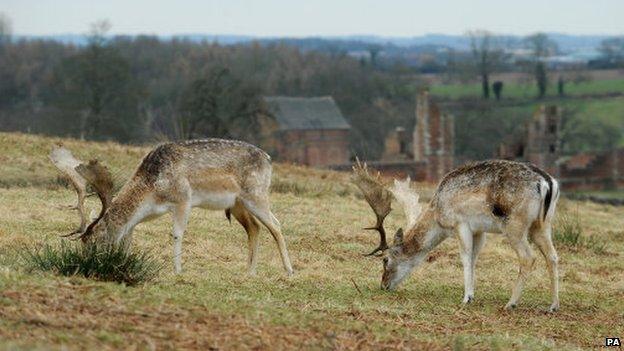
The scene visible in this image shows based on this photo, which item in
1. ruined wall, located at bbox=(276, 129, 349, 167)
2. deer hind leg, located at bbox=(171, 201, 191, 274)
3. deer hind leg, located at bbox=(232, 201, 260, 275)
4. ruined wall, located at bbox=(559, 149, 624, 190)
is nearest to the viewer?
deer hind leg, located at bbox=(171, 201, 191, 274)

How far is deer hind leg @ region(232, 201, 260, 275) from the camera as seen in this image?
1614cm

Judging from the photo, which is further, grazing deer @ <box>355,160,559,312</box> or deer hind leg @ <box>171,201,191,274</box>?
deer hind leg @ <box>171,201,191,274</box>

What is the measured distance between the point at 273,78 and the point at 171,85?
72.0ft

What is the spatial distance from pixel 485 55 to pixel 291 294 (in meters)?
131

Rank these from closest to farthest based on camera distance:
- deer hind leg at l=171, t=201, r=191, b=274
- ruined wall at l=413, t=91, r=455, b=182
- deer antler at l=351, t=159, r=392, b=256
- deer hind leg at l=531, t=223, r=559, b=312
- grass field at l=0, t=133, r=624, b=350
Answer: grass field at l=0, t=133, r=624, b=350 → deer hind leg at l=531, t=223, r=559, b=312 → deer hind leg at l=171, t=201, r=191, b=274 → deer antler at l=351, t=159, r=392, b=256 → ruined wall at l=413, t=91, r=455, b=182

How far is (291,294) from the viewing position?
14.2 m

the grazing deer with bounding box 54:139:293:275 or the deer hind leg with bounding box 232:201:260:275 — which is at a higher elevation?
the grazing deer with bounding box 54:139:293:275

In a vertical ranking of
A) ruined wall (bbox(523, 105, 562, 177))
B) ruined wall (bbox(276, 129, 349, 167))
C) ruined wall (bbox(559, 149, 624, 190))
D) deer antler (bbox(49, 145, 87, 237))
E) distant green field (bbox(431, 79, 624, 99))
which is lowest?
distant green field (bbox(431, 79, 624, 99))

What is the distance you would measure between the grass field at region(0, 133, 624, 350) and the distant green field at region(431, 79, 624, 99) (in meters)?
113

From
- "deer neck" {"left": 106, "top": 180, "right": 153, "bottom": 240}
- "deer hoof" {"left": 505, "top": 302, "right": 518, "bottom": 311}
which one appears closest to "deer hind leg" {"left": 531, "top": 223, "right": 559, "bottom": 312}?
"deer hoof" {"left": 505, "top": 302, "right": 518, "bottom": 311}

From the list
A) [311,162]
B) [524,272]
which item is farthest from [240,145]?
[311,162]

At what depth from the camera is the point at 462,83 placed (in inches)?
5817

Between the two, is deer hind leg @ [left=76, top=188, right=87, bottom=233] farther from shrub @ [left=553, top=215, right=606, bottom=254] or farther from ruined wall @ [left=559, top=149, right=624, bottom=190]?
ruined wall @ [left=559, top=149, right=624, bottom=190]

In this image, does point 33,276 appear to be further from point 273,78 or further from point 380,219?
point 273,78
